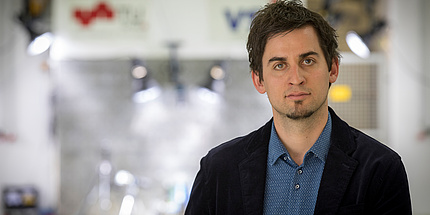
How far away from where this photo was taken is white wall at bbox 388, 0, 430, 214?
18.4 feet

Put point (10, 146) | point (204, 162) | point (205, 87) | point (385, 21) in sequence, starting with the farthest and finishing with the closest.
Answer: point (10, 146) → point (385, 21) → point (205, 87) → point (204, 162)

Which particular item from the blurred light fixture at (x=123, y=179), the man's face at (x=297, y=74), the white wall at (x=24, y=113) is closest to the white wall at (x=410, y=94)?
the blurred light fixture at (x=123, y=179)

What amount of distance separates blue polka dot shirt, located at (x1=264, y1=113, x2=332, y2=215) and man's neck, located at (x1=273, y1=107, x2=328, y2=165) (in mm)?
20

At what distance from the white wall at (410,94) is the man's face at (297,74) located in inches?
174

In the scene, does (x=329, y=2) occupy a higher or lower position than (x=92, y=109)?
higher

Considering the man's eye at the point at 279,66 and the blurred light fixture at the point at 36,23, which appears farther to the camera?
the blurred light fixture at the point at 36,23

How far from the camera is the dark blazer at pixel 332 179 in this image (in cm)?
133

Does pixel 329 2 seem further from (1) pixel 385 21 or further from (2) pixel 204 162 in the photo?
(2) pixel 204 162

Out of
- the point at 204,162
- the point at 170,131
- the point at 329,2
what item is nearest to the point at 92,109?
the point at 170,131

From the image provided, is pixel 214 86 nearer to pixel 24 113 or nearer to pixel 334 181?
pixel 24 113

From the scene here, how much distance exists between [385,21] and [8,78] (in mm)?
4253

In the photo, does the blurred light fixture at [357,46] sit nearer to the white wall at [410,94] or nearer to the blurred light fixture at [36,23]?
the white wall at [410,94]

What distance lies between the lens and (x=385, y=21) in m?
5.41

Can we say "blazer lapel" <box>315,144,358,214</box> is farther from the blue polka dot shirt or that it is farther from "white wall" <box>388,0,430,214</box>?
"white wall" <box>388,0,430,214</box>
